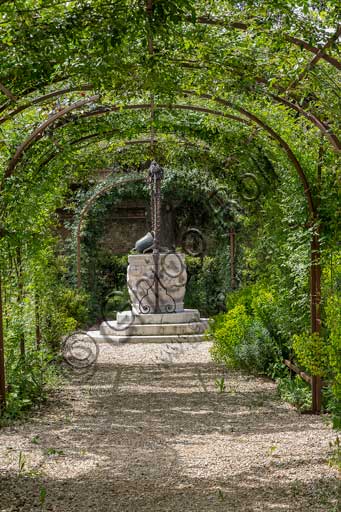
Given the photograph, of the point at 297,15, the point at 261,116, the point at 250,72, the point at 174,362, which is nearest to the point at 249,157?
the point at 261,116

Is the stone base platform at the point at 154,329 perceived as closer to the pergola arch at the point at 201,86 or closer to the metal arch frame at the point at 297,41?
the pergola arch at the point at 201,86

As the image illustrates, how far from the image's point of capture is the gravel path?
378cm

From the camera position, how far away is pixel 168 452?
4.77m

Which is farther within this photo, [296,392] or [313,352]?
[296,392]

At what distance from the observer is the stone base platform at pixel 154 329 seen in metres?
10.9

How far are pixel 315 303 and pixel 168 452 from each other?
178cm

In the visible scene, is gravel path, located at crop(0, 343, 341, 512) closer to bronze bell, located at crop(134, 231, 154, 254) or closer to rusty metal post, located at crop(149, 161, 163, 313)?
rusty metal post, located at crop(149, 161, 163, 313)

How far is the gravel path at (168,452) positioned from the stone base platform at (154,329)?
3.21 meters

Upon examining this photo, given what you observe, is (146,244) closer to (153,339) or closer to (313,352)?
(153,339)

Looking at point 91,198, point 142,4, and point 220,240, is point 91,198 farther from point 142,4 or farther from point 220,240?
point 142,4

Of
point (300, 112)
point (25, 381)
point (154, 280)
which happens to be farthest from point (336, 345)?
point (154, 280)

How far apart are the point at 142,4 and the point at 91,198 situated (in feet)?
27.6

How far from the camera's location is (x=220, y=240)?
44.5 ft

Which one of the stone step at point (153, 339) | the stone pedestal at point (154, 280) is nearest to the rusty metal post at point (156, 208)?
the stone pedestal at point (154, 280)
